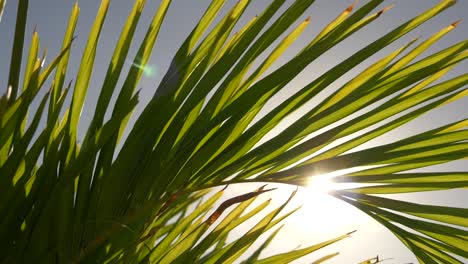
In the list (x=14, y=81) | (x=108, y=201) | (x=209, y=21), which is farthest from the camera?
(x=209, y=21)

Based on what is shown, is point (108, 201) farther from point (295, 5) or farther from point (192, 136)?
point (295, 5)

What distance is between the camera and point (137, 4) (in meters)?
0.89

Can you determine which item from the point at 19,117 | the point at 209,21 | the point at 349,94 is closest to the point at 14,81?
the point at 19,117

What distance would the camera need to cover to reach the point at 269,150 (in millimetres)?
784

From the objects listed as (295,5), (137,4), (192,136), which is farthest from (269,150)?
(137,4)

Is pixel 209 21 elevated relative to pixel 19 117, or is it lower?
elevated

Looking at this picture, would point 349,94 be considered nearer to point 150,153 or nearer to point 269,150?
point 269,150

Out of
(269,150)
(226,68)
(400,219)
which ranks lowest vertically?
(400,219)

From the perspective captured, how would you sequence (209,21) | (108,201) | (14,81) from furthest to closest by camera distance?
(209,21), (108,201), (14,81)

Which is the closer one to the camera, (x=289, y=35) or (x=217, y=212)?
(x=217, y=212)

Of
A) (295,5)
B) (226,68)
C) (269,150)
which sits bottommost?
(269,150)

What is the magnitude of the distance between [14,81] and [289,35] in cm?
50

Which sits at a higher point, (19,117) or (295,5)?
(295,5)

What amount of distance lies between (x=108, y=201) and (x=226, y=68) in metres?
0.25
